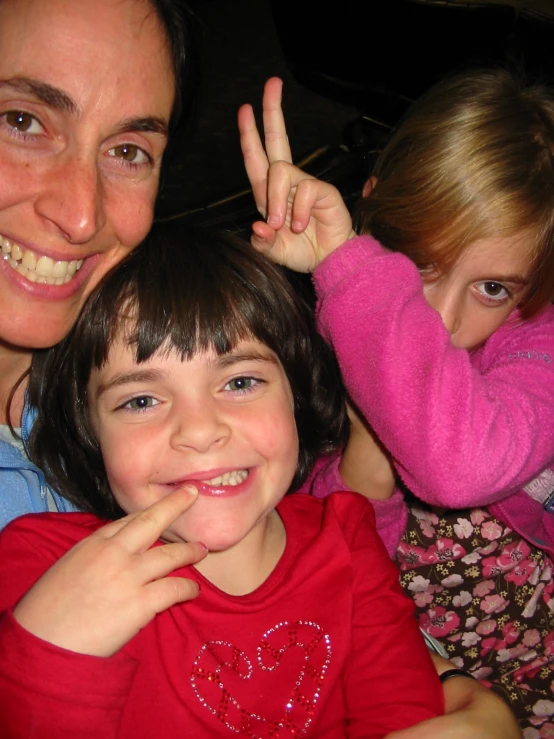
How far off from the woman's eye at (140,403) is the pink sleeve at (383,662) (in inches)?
18.2

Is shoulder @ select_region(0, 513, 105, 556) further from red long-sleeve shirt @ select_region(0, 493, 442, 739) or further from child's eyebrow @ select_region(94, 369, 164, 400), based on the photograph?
child's eyebrow @ select_region(94, 369, 164, 400)

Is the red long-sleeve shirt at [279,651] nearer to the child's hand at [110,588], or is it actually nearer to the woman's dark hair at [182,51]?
the child's hand at [110,588]

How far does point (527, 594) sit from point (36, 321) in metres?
1.19

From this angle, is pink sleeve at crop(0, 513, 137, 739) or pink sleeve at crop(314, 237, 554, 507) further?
pink sleeve at crop(314, 237, 554, 507)

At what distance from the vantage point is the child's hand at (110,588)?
38.4 inches

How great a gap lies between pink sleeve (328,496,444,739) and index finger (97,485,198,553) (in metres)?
0.40

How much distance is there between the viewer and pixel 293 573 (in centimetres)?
127

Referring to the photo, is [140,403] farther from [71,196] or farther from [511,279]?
[511,279]

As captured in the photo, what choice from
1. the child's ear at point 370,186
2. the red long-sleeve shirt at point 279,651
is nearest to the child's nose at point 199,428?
the red long-sleeve shirt at point 279,651

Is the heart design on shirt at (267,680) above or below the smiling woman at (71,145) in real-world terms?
below

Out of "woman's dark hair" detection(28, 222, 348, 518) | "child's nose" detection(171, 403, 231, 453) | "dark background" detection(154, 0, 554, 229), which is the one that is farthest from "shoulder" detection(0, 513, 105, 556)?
"dark background" detection(154, 0, 554, 229)

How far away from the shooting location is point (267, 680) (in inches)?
46.4

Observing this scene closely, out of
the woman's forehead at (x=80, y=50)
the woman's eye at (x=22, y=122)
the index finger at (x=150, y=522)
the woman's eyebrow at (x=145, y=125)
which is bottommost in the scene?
the index finger at (x=150, y=522)

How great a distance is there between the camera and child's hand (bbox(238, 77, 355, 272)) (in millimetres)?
1293
